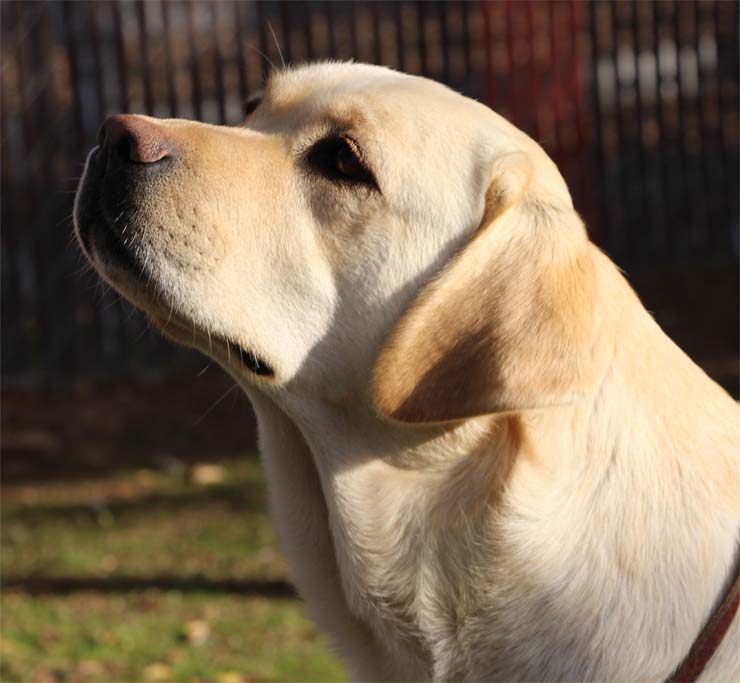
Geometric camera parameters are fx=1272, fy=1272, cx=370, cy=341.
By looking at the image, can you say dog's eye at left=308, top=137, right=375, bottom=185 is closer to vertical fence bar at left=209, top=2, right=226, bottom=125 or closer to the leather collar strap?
the leather collar strap

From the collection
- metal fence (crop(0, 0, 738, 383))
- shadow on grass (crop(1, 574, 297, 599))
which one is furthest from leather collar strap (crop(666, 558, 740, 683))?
metal fence (crop(0, 0, 738, 383))

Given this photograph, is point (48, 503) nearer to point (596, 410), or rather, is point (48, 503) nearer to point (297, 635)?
point (297, 635)

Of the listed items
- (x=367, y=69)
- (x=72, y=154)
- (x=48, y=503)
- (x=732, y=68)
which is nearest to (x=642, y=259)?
(x=732, y=68)

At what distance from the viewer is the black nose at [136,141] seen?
2.98 metres

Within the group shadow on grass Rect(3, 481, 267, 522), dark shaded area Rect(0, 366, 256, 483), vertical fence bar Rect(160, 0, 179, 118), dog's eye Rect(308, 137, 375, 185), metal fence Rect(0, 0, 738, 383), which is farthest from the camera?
vertical fence bar Rect(160, 0, 179, 118)

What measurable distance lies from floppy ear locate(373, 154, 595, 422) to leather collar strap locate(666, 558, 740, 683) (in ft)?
1.99

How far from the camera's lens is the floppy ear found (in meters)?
2.75

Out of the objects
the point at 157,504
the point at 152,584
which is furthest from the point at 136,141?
the point at 157,504

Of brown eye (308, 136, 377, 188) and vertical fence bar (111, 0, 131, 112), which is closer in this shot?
brown eye (308, 136, 377, 188)

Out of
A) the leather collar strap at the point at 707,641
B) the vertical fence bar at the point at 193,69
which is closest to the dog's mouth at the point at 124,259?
the leather collar strap at the point at 707,641

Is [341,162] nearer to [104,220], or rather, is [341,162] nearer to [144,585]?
[104,220]

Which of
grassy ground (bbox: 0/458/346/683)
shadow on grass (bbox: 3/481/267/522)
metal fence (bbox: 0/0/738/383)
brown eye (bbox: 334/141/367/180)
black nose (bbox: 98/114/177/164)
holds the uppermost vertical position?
black nose (bbox: 98/114/177/164)

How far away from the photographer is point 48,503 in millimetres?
7711

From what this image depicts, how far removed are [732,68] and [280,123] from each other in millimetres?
9446
